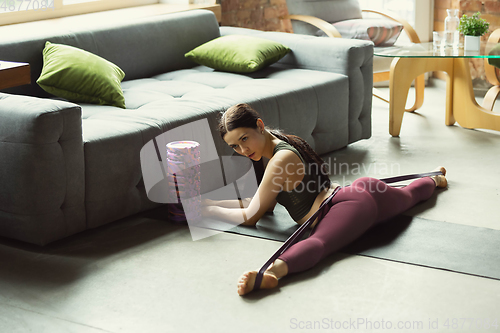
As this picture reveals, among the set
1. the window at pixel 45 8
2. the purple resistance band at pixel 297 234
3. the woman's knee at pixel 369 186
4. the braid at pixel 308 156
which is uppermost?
the window at pixel 45 8

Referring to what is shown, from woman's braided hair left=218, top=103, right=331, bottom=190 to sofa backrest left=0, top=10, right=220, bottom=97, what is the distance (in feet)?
3.61

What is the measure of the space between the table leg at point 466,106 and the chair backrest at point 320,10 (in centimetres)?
103

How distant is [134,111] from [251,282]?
1.06 metres

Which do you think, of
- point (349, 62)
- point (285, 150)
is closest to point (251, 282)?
point (285, 150)

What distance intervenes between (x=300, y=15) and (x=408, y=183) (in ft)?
6.02

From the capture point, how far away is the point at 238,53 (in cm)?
326

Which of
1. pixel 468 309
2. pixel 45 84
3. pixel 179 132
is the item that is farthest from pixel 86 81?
pixel 468 309

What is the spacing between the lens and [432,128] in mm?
3670

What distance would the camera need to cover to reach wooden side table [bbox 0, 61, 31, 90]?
2.11 m

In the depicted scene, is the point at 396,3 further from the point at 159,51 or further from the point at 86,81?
the point at 86,81

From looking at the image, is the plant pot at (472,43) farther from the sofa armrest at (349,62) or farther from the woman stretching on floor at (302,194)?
the woman stretching on floor at (302,194)

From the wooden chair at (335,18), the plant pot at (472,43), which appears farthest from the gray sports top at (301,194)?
the wooden chair at (335,18)

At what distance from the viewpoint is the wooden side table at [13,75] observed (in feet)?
6.93

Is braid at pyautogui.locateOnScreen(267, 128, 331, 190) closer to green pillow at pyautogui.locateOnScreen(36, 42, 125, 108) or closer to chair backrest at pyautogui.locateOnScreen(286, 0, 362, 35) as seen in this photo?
green pillow at pyautogui.locateOnScreen(36, 42, 125, 108)
